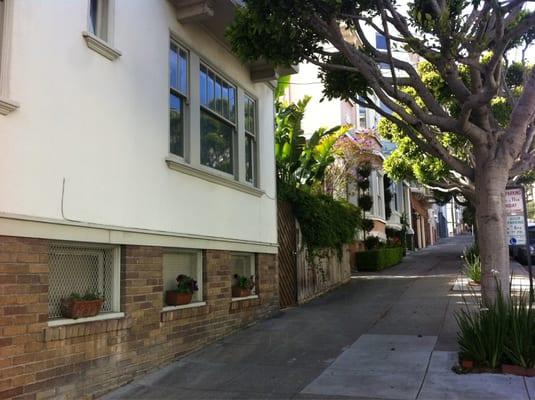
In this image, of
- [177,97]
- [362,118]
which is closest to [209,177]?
[177,97]

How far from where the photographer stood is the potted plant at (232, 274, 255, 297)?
10.2 metres

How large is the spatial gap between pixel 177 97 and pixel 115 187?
2.35 metres

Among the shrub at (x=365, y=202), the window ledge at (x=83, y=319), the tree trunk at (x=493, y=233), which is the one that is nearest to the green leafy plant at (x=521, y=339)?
the tree trunk at (x=493, y=233)

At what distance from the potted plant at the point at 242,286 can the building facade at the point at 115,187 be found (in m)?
0.17

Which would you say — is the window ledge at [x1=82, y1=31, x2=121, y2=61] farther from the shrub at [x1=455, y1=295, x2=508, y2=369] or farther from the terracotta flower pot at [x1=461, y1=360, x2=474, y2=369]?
the terracotta flower pot at [x1=461, y1=360, x2=474, y2=369]

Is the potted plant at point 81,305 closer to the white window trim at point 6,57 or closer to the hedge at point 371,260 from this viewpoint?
the white window trim at point 6,57

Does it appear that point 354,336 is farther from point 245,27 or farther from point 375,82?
point 245,27

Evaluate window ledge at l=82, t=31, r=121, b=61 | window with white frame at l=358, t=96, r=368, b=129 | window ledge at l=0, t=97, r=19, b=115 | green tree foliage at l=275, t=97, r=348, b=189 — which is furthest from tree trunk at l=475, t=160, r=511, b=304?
window with white frame at l=358, t=96, r=368, b=129

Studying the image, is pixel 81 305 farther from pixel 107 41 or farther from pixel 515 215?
pixel 515 215

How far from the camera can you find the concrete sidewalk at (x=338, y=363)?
20.9 feet

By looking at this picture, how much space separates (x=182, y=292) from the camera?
26.9 feet

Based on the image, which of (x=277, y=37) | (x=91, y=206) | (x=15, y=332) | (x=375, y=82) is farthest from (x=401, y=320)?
(x=15, y=332)

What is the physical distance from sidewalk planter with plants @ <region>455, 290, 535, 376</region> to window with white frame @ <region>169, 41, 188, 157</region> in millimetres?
4880

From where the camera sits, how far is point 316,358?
26.2 feet
